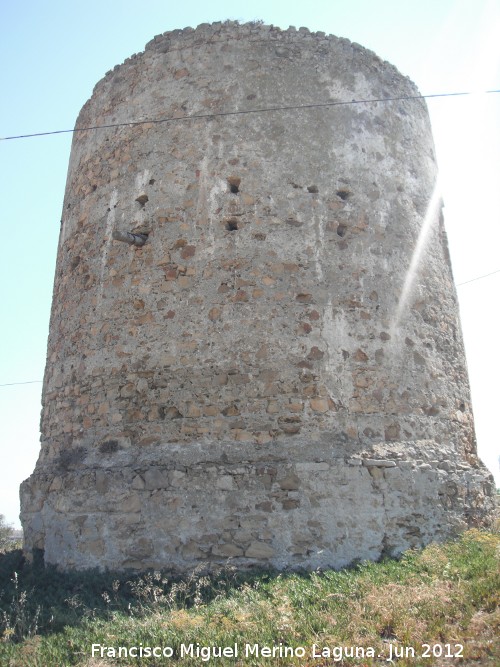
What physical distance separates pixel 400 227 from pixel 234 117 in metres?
2.45

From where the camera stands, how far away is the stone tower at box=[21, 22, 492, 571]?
20.7 ft

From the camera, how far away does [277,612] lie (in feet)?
16.1

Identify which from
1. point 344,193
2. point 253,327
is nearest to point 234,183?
point 344,193

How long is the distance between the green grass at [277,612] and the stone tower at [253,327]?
0.38 m

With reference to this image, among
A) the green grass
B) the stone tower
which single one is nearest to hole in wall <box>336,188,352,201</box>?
the stone tower

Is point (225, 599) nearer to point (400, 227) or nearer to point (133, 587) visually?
point (133, 587)

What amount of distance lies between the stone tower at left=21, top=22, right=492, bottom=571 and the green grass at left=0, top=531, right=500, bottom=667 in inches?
15.1

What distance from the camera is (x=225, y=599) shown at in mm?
5414

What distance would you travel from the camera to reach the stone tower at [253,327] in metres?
6.31

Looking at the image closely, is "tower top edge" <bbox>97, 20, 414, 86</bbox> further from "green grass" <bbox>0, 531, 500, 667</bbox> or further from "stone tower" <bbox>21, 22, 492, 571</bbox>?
"green grass" <bbox>0, 531, 500, 667</bbox>

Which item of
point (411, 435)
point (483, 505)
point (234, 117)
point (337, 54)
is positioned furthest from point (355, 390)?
point (337, 54)

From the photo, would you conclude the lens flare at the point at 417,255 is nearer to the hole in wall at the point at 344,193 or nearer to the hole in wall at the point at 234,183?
the hole in wall at the point at 344,193

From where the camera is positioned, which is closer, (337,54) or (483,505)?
(483,505)

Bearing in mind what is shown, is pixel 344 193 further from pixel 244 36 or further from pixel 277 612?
pixel 277 612
